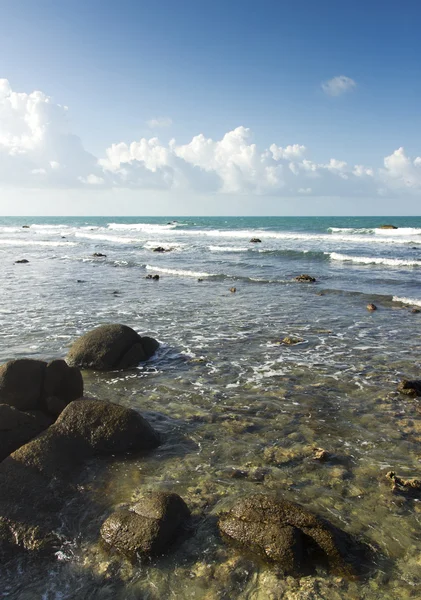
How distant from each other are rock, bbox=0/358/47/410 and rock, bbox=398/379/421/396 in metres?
7.47

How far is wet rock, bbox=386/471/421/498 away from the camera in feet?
19.5

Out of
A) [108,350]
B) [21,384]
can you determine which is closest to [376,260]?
[108,350]

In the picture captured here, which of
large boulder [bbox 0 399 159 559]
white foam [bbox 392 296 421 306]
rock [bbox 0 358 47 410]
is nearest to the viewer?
large boulder [bbox 0 399 159 559]

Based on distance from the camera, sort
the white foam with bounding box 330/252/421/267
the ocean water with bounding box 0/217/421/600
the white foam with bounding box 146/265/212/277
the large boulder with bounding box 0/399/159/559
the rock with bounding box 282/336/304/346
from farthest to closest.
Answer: the white foam with bounding box 330/252/421/267 → the white foam with bounding box 146/265/212/277 → the rock with bounding box 282/336/304/346 → the large boulder with bounding box 0/399/159/559 → the ocean water with bounding box 0/217/421/600

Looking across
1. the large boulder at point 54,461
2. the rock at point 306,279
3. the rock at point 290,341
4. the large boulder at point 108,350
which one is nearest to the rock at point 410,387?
the rock at point 290,341

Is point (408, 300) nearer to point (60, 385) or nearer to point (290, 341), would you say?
point (290, 341)

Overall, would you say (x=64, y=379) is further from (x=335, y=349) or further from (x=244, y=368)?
(x=335, y=349)

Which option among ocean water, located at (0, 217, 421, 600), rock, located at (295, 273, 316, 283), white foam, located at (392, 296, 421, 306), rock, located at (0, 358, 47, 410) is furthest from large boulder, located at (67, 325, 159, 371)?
rock, located at (295, 273, 316, 283)

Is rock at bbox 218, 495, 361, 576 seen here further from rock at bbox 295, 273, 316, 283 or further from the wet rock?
rock at bbox 295, 273, 316, 283

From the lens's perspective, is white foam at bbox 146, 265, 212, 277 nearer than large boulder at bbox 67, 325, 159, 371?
No

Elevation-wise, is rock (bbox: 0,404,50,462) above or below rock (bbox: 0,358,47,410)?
below

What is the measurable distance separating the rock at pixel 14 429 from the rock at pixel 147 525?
2.33 metres

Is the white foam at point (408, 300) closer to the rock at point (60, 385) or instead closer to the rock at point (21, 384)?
the rock at point (60, 385)

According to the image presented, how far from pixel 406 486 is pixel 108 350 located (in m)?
7.47
